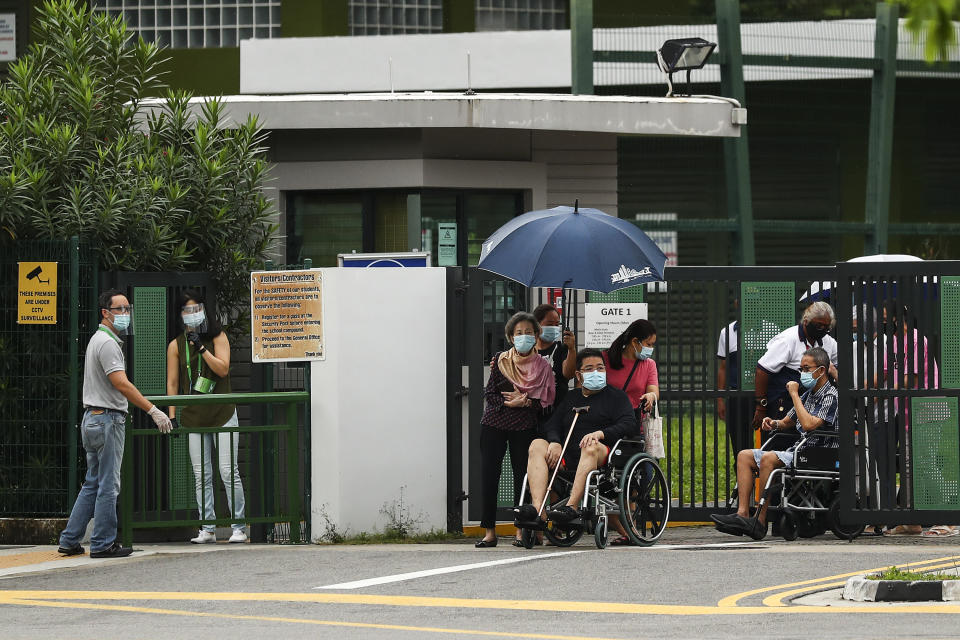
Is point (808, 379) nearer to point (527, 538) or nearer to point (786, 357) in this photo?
point (786, 357)

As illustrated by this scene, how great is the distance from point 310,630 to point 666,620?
1.88 meters

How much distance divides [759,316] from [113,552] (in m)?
5.43

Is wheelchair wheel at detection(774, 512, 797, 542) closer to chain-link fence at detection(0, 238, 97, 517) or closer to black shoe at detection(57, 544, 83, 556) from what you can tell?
black shoe at detection(57, 544, 83, 556)

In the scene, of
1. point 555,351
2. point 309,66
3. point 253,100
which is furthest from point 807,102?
point 555,351

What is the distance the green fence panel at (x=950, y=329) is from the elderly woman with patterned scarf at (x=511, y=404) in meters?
2.91

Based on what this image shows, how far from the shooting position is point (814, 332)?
1334cm

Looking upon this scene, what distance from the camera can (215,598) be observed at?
33.2ft

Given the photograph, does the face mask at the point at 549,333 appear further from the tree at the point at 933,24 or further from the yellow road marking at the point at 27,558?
the tree at the point at 933,24

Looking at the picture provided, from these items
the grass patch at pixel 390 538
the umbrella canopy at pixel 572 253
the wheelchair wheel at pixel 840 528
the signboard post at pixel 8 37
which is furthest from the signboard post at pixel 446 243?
the signboard post at pixel 8 37

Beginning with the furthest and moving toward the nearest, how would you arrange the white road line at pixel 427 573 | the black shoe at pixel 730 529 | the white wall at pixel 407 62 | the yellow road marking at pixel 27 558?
the white wall at pixel 407 62 → the black shoe at pixel 730 529 → the yellow road marking at pixel 27 558 → the white road line at pixel 427 573

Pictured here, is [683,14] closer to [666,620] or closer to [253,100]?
[253,100]

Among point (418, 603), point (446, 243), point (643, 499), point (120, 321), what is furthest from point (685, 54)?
point (418, 603)

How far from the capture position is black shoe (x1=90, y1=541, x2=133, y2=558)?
488 inches

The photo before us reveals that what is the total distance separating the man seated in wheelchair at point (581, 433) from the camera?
12.3 m
